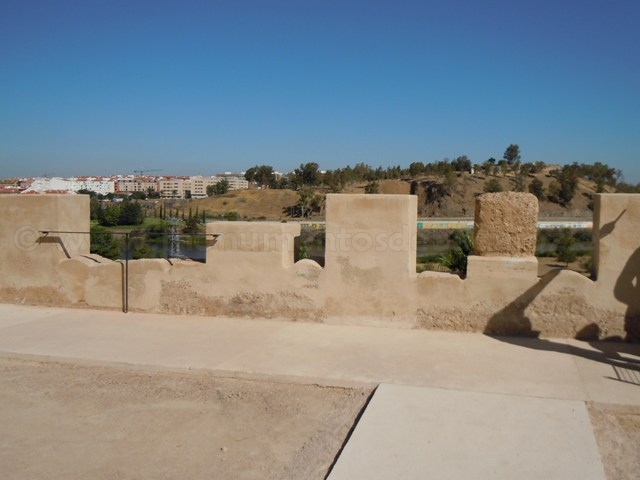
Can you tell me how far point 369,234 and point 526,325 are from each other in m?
2.10

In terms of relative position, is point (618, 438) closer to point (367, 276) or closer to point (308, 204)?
point (367, 276)

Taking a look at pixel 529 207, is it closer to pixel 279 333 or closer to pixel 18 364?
pixel 279 333

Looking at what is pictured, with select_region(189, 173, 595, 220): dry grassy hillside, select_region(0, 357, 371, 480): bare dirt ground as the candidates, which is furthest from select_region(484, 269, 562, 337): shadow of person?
select_region(189, 173, 595, 220): dry grassy hillside

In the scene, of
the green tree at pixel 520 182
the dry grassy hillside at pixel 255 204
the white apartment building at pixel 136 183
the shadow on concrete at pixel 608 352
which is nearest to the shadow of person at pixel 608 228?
the shadow on concrete at pixel 608 352

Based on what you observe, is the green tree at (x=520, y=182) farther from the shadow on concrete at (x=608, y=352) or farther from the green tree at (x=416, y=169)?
the shadow on concrete at (x=608, y=352)

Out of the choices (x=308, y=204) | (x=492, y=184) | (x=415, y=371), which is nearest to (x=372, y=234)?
(x=415, y=371)

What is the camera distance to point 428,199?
7381 centimetres

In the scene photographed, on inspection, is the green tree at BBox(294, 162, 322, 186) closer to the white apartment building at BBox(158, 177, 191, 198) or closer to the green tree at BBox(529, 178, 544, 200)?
the green tree at BBox(529, 178, 544, 200)

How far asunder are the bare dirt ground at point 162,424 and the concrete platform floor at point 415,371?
20cm

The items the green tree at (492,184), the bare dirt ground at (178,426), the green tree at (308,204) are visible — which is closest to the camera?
the bare dirt ground at (178,426)

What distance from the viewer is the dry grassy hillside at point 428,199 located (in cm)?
6719

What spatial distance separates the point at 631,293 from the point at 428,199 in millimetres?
68865

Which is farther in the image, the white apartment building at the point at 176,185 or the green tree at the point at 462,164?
the white apartment building at the point at 176,185

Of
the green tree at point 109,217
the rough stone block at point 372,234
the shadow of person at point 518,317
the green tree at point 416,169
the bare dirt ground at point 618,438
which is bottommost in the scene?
the green tree at point 109,217
